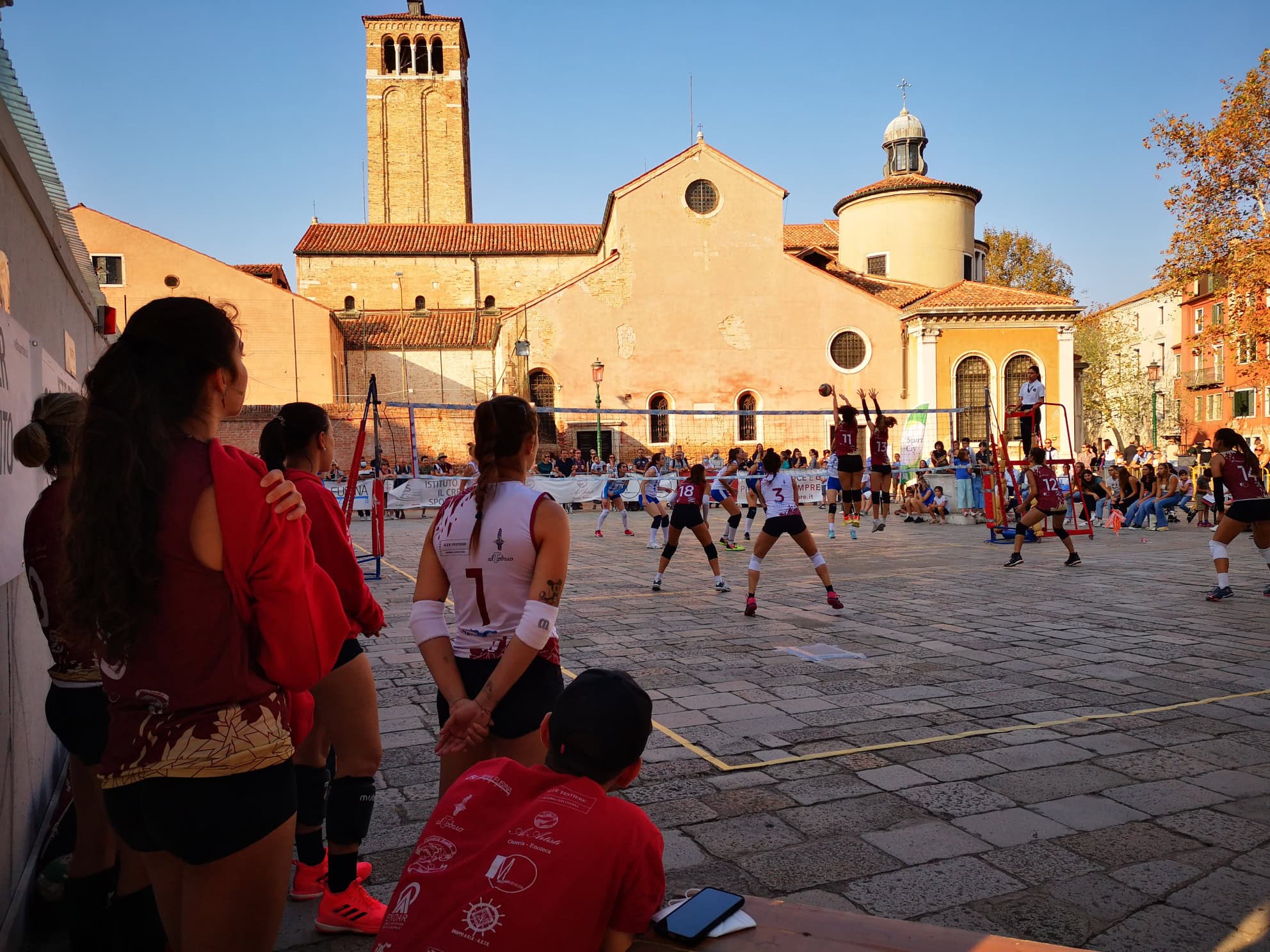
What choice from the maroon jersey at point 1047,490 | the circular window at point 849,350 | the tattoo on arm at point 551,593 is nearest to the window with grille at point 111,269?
the circular window at point 849,350

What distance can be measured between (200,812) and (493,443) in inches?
57.5

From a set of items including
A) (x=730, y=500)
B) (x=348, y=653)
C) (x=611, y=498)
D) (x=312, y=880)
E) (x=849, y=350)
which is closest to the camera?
(x=348, y=653)

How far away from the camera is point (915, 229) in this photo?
44.7m

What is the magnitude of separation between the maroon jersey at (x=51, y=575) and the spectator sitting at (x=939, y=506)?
2136 cm

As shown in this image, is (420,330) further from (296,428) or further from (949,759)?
(296,428)

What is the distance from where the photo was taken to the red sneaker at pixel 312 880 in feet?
11.3

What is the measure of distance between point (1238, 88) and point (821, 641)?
26159 millimetres

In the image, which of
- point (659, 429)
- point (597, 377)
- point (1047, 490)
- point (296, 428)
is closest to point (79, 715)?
point (296, 428)

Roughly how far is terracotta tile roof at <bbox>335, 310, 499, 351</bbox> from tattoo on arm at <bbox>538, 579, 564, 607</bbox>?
38.6 m

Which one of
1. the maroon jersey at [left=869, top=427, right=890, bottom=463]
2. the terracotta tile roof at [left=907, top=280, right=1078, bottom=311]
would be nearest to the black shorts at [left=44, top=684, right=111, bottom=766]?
the maroon jersey at [left=869, top=427, right=890, bottom=463]

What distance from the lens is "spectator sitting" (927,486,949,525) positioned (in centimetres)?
2241

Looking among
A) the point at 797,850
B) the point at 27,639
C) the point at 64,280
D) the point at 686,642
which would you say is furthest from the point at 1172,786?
the point at 64,280

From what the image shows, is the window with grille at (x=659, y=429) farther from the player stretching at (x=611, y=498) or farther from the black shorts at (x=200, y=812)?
the black shorts at (x=200, y=812)

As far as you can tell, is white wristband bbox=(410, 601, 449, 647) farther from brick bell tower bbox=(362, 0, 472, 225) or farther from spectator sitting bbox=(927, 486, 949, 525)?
brick bell tower bbox=(362, 0, 472, 225)
